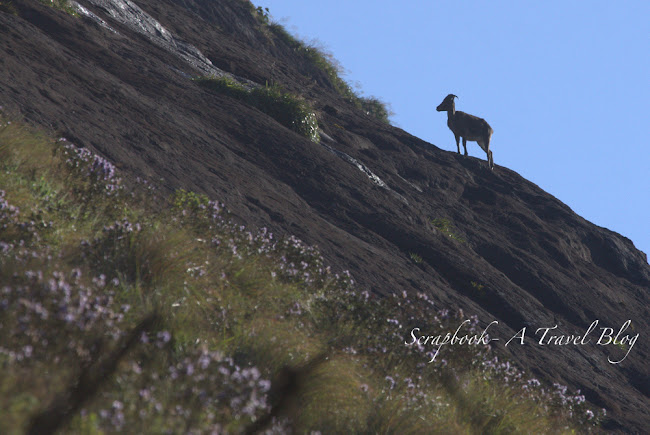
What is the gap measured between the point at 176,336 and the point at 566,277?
1183cm

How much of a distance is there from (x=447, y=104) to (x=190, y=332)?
739 inches

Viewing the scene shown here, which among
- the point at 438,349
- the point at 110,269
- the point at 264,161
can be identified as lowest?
the point at 110,269

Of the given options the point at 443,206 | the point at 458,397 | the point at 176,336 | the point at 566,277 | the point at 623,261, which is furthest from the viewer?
the point at 623,261

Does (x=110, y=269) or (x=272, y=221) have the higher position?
(x=272, y=221)

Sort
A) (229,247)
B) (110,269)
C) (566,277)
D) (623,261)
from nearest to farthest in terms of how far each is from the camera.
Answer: (110,269)
(229,247)
(566,277)
(623,261)

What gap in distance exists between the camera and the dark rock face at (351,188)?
9422mm

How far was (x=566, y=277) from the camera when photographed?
14.4 m

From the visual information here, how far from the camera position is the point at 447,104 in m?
22.0

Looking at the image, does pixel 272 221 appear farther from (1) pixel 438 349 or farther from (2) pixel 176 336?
(2) pixel 176 336

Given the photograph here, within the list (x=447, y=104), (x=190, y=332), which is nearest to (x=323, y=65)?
(x=447, y=104)

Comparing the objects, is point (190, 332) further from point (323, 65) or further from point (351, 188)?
point (323, 65)

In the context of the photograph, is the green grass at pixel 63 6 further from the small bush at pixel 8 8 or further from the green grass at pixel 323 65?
the green grass at pixel 323 65

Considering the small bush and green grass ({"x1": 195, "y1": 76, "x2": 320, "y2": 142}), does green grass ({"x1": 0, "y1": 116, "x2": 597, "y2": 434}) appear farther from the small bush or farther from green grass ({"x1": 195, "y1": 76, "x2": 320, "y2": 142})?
green grass ({"x1": 195, "y1": 76, "x2": 320, "y2": 142})

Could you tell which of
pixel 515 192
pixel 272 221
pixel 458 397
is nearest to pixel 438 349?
pixel 458 397
